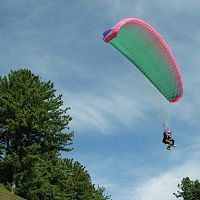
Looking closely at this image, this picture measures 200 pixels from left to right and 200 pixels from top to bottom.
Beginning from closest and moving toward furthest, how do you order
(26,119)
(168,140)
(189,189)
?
(168,140)
(26,119)
(189,189)

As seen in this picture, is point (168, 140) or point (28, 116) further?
point (28, 116)

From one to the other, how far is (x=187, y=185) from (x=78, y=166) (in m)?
20.3

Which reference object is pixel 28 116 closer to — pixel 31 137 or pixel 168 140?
pixel 31 137

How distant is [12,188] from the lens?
3984 centimetres

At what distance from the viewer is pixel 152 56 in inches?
1017

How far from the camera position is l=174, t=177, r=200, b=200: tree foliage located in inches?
2916

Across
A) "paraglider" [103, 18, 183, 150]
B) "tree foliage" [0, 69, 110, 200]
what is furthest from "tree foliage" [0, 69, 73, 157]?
"paraglider" [103, 18, 183, 150]

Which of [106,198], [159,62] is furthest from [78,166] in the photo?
[159,62]

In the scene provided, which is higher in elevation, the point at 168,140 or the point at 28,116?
the point at 28,116

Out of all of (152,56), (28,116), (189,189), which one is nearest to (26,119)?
(28,116)

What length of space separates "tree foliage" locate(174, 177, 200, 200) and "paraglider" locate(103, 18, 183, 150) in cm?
5099

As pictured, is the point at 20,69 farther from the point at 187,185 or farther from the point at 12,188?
the point at 187,185

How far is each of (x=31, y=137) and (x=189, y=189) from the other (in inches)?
1511

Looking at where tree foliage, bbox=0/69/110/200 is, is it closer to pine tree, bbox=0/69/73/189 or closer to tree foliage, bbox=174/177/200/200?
pine tree, bbox=0/69/73/189
